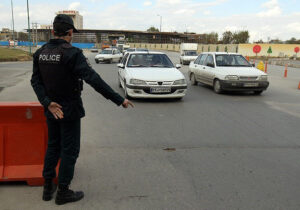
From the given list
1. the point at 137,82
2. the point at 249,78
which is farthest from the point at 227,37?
the point at 137,82

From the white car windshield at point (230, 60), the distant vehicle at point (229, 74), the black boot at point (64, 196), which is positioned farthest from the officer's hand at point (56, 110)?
the white car windshield at point (230, 60)

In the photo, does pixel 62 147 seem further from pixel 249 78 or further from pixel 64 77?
pixel 249 78

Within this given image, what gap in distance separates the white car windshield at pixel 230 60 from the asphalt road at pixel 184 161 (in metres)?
3.97

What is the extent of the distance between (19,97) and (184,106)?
527 cm

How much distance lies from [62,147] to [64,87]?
25.4 inches

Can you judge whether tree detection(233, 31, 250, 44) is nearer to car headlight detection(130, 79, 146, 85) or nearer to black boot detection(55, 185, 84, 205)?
car headlight detection(130, 79, 146, 85)

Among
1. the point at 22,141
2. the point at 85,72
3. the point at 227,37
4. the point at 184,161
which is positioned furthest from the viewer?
the point at 227,37

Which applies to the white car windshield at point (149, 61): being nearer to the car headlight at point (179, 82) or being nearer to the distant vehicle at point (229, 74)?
the car headlight at point (179, 82)

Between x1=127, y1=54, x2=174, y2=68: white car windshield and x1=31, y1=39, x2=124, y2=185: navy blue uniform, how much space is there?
24.1 feet

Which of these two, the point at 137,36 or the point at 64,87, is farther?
the point at 137,36

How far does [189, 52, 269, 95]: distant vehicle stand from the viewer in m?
10.7

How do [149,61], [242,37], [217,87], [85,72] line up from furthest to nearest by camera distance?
[242,37] < [217,87] < [149,61] < [85,72]

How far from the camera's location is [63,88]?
293 cm

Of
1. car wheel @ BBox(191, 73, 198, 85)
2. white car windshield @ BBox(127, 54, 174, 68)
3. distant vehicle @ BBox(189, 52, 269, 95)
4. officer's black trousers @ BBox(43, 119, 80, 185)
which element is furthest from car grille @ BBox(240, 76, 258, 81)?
officer's black trousers @ BBox(43, 119, 80, 185)
